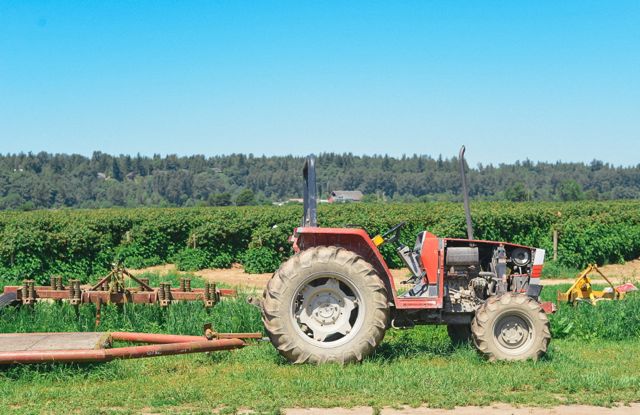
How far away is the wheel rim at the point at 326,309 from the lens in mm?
9062

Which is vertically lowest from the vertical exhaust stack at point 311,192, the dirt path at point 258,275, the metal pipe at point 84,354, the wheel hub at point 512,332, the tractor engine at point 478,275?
the dirt path at point 258,275

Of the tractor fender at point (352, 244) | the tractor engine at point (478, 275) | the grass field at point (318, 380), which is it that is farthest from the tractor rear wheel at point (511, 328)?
the tractor fender at point (352, 244)

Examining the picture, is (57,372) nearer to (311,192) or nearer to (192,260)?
(311,192)

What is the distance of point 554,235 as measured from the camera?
26.8 metres

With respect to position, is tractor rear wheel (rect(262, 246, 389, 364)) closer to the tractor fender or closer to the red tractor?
the red tractor

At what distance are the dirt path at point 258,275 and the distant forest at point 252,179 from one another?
7042 centimetres

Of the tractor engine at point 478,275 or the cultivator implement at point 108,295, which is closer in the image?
the tractor engine at point 478,275

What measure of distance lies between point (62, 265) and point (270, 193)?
331 ft

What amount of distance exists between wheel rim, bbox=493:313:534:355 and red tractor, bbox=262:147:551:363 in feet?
0.04

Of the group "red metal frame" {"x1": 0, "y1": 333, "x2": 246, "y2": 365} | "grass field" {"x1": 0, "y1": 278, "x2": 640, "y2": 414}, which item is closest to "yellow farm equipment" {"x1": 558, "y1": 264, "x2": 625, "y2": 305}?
"grass field" {"x1": 0, "y1": 278, "x2": 640, "y2": 414}

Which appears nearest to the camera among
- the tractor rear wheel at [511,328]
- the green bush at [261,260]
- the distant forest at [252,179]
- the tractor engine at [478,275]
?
the tractor rear wheel at [511,328]

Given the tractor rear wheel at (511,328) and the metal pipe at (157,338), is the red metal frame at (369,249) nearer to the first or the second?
the tractor rear wheel at (511,328)

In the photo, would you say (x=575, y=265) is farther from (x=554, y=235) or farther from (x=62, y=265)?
(x=62, y=265)

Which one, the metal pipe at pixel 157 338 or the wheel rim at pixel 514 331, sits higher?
the wheel rim at pixel 514 331
